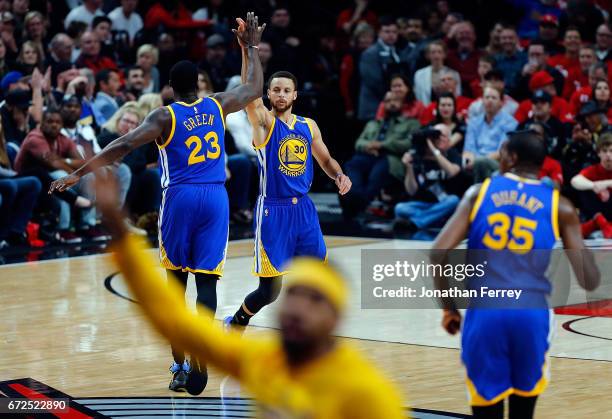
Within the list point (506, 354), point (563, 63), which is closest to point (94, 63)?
point (563, 63)

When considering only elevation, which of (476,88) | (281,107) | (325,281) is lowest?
(476,88)

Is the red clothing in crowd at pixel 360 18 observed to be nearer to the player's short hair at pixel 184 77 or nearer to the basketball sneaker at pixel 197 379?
the player's short hair at pixel 184 77

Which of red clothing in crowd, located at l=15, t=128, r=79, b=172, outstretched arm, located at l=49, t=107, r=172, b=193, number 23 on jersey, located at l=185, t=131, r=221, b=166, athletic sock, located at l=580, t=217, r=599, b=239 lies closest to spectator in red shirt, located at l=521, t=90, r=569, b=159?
athletic sock, located at l=580, t=217, r=599, b=239

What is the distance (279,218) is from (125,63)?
10.6m

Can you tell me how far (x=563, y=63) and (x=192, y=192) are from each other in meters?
10.8

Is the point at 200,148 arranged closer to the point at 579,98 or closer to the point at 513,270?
the point at 513,270

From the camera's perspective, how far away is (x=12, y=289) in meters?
11.7

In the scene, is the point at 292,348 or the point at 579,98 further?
the point at 579,98

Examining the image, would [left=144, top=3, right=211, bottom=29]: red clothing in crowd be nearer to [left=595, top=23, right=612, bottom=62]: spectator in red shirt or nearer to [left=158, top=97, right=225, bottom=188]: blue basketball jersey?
[left=595, top=23, right=612, bottom=62]: spectator in red shirt

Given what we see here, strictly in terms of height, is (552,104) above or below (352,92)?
above

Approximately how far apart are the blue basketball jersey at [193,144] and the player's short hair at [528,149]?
9.61ft

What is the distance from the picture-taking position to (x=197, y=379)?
25.0 feet

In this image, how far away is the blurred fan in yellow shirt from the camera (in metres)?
3.29

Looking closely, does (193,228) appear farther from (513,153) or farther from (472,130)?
(472,130)
